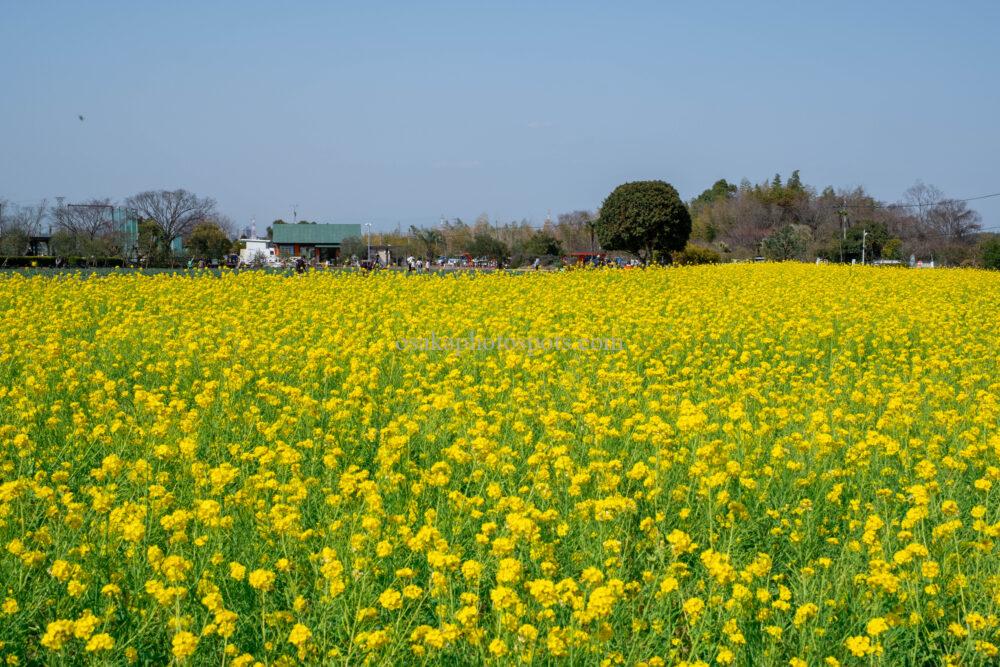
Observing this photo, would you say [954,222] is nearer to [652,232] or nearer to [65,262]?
[652,232]

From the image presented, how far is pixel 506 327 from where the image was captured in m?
10.6

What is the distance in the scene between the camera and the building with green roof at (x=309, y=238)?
284 ft

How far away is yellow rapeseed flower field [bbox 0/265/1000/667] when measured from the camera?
3232 millimetres

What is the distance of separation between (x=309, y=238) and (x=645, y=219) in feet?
168

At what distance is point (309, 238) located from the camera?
285 ft

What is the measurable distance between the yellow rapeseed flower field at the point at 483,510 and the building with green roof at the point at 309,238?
78042 mm

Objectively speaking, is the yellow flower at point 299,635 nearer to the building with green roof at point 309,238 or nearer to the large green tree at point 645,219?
the large green tree at point 645,219

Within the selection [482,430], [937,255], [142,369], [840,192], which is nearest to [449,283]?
[142,369]

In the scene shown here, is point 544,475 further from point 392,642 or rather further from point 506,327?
point 506,327

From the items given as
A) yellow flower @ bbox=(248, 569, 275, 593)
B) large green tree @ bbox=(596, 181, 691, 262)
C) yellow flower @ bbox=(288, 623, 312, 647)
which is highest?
large green tree @ bbox=(596, 181, 691, 262)

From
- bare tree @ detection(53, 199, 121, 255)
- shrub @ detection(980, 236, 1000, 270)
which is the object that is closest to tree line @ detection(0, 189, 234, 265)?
bare tree @ detection(53, 199, 121, 255)

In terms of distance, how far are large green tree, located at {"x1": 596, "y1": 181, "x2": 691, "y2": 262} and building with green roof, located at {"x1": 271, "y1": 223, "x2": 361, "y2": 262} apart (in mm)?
46004

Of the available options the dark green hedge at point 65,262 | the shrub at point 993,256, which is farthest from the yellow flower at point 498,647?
the dark green hedge at point 65,262

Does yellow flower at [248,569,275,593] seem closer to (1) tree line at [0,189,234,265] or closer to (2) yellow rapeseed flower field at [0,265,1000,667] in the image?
(2) yellow rapeseed flower field at [0,265,1000,667]
